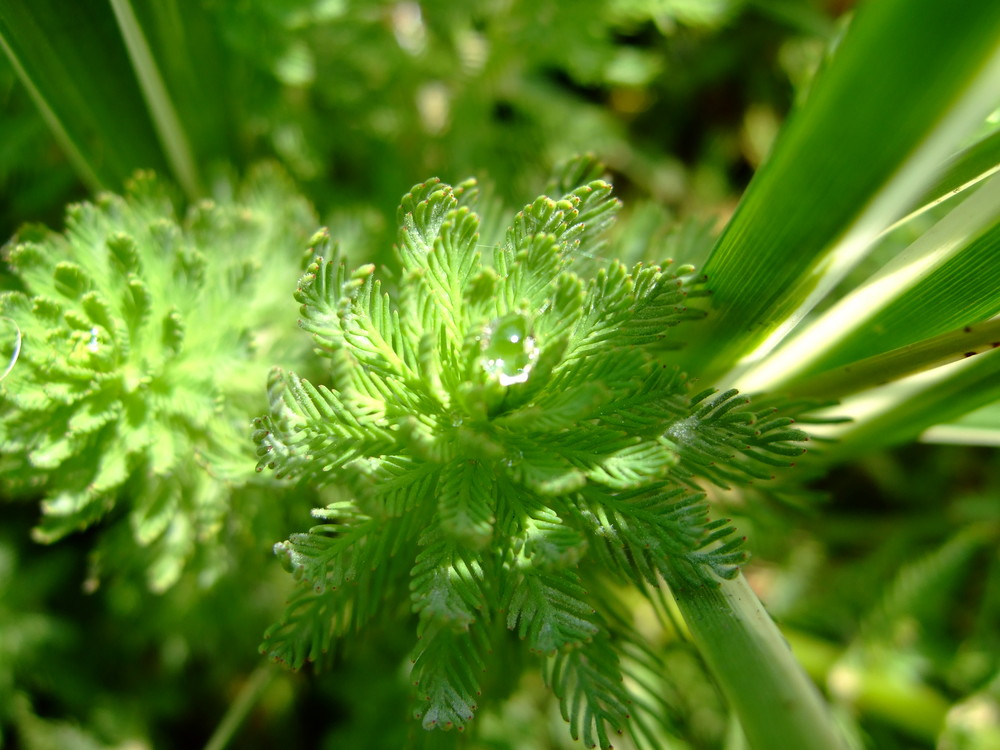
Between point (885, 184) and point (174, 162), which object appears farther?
point (174, 162)

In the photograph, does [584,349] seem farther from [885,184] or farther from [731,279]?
[885,184]

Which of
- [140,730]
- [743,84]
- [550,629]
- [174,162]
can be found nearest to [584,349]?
[550,629]

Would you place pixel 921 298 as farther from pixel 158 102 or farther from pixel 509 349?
pixel 158 102

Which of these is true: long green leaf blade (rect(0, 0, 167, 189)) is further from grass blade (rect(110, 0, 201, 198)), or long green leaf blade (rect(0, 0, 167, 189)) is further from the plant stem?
the plant stem

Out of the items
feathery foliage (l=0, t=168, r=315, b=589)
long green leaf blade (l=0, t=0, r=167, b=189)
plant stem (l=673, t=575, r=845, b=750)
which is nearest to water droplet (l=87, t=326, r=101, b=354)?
feathery foliage (l=0, t=168, r=315, b=589)

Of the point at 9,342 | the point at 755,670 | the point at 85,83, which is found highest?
the point at 85,83

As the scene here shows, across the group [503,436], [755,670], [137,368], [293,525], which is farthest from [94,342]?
[755,670]
